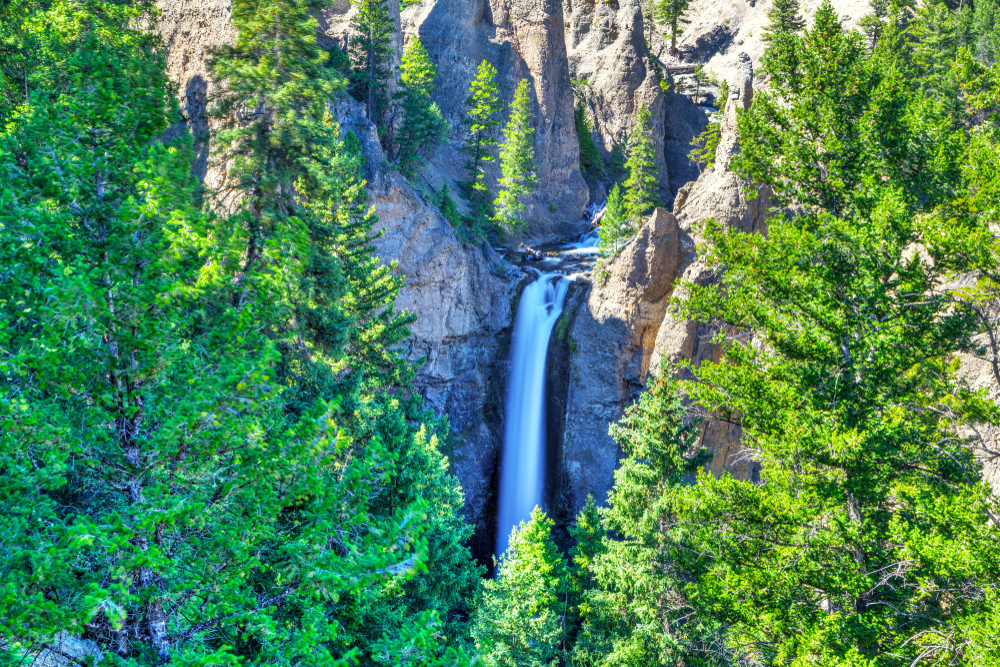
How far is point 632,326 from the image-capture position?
27047mm

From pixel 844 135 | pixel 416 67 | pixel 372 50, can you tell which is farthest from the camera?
pixel 416 67

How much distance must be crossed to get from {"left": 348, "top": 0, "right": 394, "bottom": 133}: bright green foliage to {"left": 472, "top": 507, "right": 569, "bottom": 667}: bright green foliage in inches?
1047

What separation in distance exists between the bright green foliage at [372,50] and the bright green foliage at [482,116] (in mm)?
8384

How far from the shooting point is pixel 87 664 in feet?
19.1

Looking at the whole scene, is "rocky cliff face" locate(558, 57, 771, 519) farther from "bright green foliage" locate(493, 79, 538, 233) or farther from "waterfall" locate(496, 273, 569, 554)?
"bright green foliage" locate(493, 79, 538, 233)

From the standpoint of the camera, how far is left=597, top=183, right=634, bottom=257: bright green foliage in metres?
31.2

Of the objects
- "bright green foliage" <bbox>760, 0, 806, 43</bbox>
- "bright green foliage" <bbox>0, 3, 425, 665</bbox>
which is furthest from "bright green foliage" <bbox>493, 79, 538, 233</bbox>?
"bright green foliage" <bbox>0, 3, 425, 665</bbox>

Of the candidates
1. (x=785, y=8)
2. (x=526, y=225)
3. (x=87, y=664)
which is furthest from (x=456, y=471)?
(x=785, y=8)

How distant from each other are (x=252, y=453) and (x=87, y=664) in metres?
2.49

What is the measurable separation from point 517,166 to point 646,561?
29696 millimetres

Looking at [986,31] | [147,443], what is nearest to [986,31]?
[986,31]

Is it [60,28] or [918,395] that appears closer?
[918,395]

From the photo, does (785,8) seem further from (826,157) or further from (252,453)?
(252,453)

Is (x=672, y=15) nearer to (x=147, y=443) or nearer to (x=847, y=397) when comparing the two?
(x=847, y=397)
